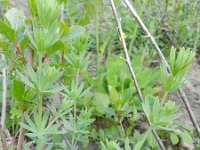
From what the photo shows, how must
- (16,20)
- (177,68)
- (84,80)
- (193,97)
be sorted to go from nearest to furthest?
1. (177,68)
2. (16,20)
3. (84,80)
4. (193,97)

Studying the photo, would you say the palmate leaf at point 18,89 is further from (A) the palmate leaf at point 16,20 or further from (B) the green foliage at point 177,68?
(B) the green foliage at point 177,68

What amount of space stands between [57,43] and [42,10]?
0.09 metres

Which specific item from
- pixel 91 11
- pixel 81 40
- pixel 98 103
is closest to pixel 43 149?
pixel 81 40

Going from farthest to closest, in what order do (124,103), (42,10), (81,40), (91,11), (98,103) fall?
(91,11) → (98,103) → (124,103) → (81,40) → (42,10)

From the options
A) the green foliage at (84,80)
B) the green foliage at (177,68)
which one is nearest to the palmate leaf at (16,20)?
the green foliage at (84,80)

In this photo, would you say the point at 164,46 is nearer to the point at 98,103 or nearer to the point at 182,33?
the point at 182,33

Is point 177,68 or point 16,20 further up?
point 16,20

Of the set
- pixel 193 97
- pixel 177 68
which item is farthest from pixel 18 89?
pixel 193 97

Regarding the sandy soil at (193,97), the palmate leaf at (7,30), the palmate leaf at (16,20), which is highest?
the palmate leaf at (16,20)

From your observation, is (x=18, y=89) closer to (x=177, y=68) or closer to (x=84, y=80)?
(x=177, y=68)

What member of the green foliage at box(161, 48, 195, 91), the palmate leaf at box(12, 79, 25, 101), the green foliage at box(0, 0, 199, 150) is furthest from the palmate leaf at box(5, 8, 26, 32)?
the green foliage at box(161, 48, 195, 91)

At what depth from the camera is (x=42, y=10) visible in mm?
778

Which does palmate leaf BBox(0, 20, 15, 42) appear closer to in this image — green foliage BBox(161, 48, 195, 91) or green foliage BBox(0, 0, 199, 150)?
green foliage BBox(0, 0, 199, 150)

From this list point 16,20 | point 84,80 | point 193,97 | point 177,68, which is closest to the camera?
point 177,68
